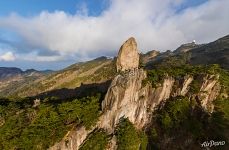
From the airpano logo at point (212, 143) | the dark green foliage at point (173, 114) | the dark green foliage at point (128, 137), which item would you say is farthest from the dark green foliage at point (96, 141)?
the airpano logo at point (212, 143)

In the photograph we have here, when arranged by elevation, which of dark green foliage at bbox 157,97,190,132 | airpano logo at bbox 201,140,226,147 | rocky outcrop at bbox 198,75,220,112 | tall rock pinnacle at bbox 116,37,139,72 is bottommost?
airpano logo at bbox 201,140,226,147

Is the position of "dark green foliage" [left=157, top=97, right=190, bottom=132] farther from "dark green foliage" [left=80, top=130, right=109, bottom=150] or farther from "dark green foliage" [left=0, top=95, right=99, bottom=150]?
"dark green foliage" [left=0, top=95, right=99, bottom=150]

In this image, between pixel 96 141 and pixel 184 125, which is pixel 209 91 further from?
pixel 96 141

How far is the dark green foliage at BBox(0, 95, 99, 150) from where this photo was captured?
108938 millimetres

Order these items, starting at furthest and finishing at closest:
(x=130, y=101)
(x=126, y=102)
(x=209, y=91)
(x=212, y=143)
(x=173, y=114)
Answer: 1. (x=209, y=91)
2. (x=173, y=114)
3. (x=130, y=101)
4. (x=212, y=143)
5. (x=126, y=102)

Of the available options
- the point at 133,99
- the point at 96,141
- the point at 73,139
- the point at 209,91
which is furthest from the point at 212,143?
the point at 73,139

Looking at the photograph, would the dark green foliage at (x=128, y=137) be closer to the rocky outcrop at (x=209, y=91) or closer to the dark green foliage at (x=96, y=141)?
the dark green foliage at (x=96, y=141)

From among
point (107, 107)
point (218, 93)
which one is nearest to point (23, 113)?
point (107, 107)

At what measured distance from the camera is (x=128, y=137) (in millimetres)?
109938

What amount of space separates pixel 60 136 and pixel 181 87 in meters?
44.6

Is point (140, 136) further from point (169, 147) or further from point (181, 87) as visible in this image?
point (181, 87)

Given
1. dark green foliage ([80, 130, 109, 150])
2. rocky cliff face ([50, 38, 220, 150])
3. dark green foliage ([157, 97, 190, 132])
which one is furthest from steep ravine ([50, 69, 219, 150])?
dark green foliage ([157, 97, 190, 132])

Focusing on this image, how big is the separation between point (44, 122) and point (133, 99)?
27.0m

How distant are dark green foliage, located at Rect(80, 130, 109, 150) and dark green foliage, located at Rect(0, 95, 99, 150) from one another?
10.8 ft
